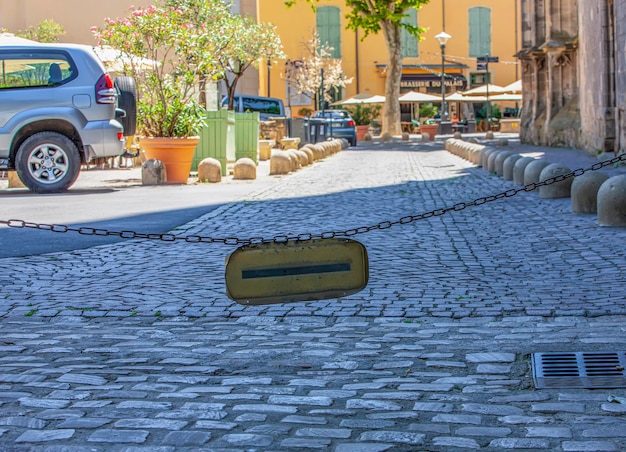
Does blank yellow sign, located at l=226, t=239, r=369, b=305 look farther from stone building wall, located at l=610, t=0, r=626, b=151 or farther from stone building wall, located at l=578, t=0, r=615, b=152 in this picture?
stone building wall, located at l=578, t=0, r=615, b=152

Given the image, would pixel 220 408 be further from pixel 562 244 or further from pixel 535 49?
pixel 535 49

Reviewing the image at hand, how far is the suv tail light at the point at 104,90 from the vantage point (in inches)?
596

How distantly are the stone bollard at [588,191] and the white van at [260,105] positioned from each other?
91.1ft

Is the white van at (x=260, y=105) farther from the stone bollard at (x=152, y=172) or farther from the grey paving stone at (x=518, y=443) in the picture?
the grey paving stone at (x=518, y=443)

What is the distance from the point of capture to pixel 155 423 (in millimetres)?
3988

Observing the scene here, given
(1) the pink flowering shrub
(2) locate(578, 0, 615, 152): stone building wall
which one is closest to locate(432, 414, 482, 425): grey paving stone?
(1) the pink flowering shrub

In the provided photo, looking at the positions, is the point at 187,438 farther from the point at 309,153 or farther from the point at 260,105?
the point at 260,105

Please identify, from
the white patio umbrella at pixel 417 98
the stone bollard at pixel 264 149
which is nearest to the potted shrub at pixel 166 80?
the stone bollard at pixel 264 149

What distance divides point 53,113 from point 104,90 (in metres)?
0.78

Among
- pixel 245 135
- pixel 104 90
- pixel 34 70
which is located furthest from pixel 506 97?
pixel 34 70

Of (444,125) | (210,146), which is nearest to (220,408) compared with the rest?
(210,146)

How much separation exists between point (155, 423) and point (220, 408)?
0.32 m

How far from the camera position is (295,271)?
5.48 metres

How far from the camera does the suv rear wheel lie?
14977 millimetres
